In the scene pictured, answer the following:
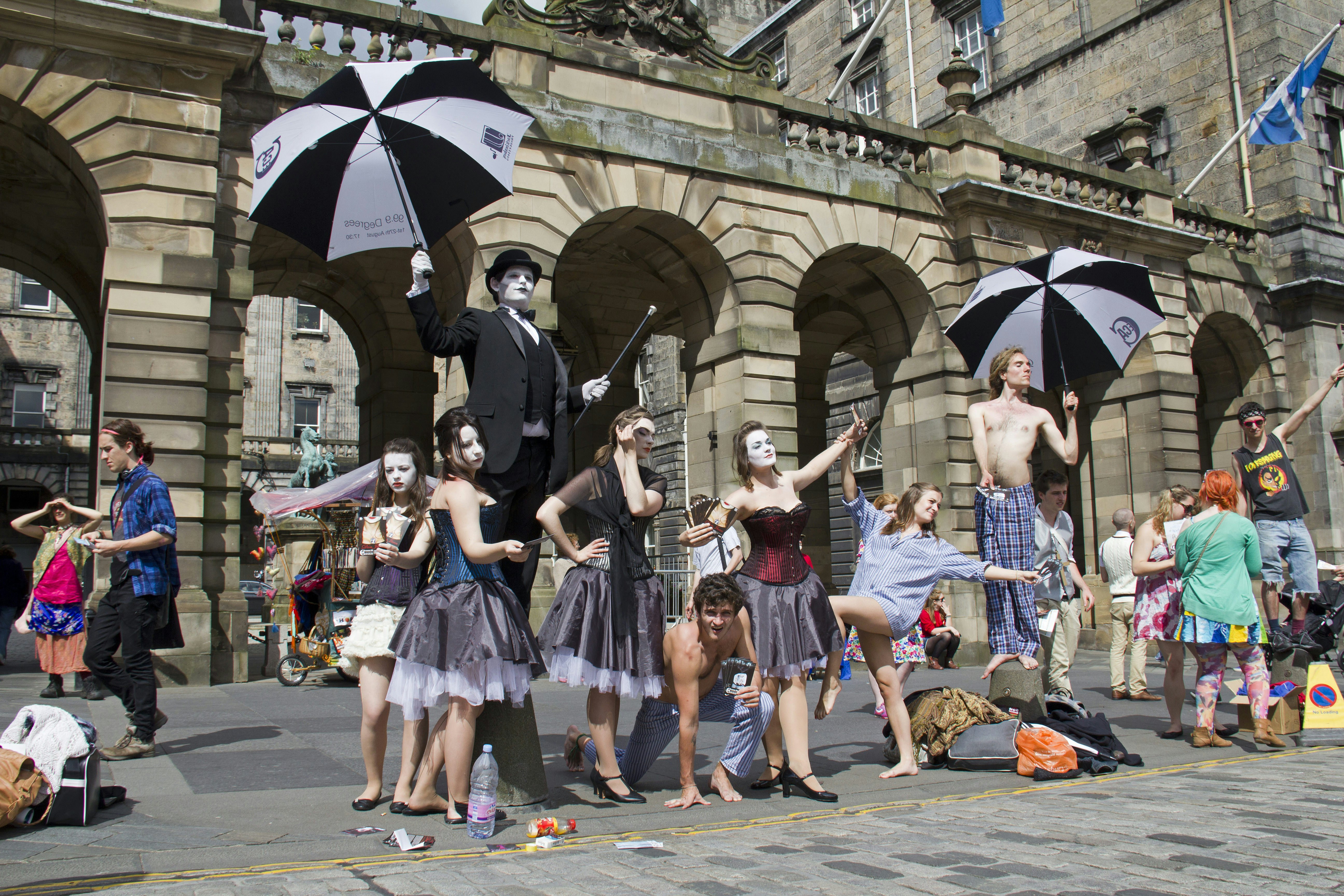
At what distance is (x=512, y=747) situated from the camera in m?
5.07

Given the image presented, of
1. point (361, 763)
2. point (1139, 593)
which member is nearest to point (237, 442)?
point (361, 763)

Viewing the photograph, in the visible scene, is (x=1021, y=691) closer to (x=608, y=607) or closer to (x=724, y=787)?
(x=724, y=787)

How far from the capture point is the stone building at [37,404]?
39.8 metres

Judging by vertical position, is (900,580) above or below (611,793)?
above

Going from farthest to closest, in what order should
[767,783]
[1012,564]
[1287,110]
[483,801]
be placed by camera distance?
[1287,110]
[1012,564]
[767,783]
[483,801]

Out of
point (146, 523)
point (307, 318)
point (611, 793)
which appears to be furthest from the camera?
point (307, 318)

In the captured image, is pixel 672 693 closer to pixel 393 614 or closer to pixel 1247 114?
pixel 393 614

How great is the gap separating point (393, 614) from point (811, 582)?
7.66 ft

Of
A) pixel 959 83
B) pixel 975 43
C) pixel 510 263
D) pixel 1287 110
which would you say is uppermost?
pixel 975 43

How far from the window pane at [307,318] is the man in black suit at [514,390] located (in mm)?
43829

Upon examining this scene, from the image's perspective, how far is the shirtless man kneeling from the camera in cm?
524

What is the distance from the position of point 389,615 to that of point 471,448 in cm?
111

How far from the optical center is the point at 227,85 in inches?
448

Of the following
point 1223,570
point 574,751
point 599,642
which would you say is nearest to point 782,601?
point 599,642
